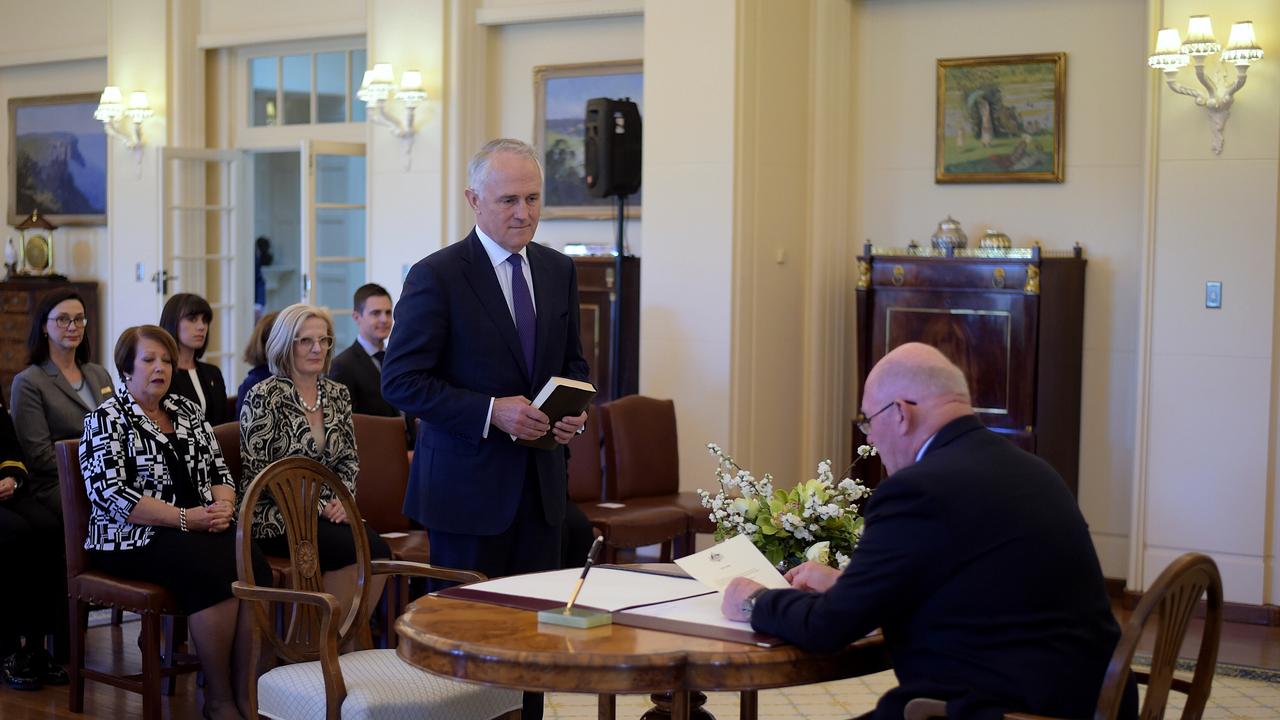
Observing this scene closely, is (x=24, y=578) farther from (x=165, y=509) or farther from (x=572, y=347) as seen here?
(x=572, y=347)

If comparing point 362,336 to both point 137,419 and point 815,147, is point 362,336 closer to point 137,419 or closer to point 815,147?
point 137,419

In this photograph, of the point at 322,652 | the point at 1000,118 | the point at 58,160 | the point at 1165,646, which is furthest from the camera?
the point at 58,160

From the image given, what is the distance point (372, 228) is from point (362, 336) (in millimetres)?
2343

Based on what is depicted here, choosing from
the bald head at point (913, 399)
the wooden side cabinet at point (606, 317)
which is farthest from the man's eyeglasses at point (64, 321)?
the bald head at point (913, 399)

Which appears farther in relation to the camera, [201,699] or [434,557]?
[201,699]

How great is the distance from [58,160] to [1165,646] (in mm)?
10371

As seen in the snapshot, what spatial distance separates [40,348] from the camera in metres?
5.73

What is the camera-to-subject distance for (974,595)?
2422mm

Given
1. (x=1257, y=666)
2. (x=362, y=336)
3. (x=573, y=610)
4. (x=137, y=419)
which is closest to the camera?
(x=573, y=610)

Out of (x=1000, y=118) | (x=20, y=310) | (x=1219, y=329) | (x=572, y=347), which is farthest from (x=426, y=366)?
(x=20, y=310)

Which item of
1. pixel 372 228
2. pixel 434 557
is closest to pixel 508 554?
pixel 434 557

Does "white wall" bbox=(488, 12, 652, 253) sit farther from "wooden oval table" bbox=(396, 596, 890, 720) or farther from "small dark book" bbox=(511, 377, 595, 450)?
"wooden oval table" bbox=(396, 596, 890, 720)

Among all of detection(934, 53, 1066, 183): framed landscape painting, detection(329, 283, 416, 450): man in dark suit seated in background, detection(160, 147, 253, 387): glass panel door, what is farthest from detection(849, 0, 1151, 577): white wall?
detection(160, 147, 253, 387): glass panel door

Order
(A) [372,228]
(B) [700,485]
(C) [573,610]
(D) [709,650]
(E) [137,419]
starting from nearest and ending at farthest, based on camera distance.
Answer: (D) [709,650], (C) [573,610], (E) [137,419], (B) [700,485], (A) [372,228]
